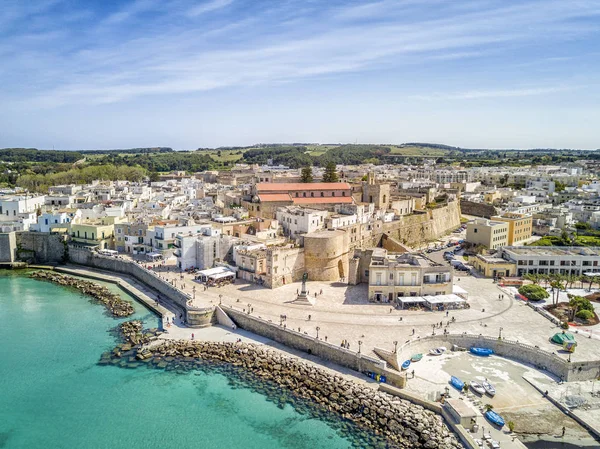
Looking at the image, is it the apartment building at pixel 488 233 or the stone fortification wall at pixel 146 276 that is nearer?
the stone fortification wall at pixel 146 276

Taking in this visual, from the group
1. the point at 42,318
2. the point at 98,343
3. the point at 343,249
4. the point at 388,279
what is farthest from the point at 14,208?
the point at 388,279

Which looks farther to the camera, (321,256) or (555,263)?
(555,263)

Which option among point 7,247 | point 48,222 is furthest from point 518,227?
point 7,247

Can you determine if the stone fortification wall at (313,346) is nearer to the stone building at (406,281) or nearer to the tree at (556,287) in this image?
the stone building at (406,281)

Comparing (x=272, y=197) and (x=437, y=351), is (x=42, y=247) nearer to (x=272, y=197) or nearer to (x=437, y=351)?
(x=272, y=197)

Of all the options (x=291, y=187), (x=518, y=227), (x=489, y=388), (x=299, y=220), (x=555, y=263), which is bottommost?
(x=489, y=388)

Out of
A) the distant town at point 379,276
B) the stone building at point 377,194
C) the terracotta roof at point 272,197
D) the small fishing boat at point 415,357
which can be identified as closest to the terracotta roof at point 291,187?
the distant town at point 379,276

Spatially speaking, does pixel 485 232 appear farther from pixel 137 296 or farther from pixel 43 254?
pixel 43 254
